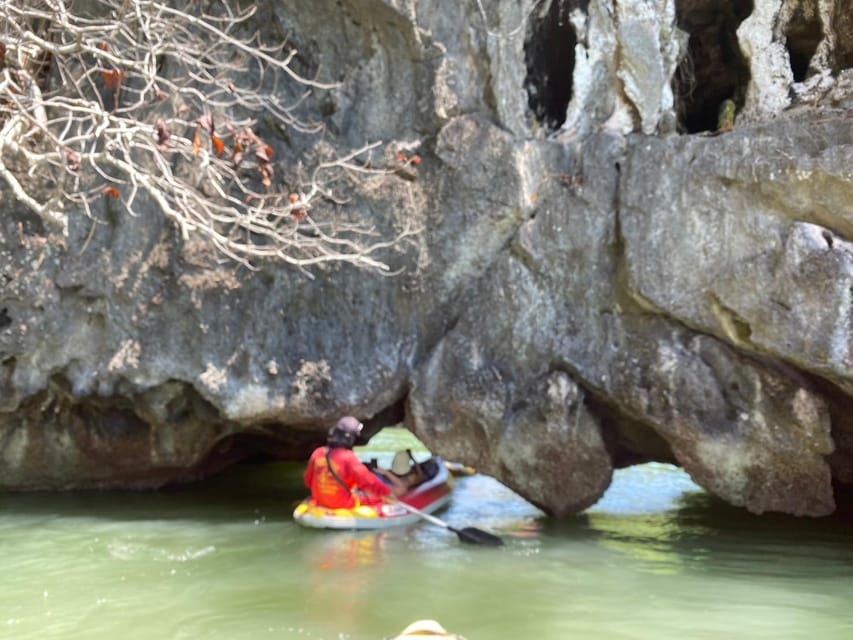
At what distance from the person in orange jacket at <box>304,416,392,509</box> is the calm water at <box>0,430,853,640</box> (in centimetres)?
33

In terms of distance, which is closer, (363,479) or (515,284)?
(515,284)

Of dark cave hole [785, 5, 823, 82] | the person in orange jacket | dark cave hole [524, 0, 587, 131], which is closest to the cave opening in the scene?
dark cave hole [785, 5, 823, 82]

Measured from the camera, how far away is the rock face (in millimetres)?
6070

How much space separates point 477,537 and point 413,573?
90 centimetres

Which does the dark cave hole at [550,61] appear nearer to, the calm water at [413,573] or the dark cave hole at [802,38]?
the dark cave hole at [802,38]

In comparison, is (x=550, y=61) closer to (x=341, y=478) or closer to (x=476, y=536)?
(x=341, y=478)

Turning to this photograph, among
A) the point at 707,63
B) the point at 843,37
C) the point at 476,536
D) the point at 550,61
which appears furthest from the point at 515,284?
the point at 843,37

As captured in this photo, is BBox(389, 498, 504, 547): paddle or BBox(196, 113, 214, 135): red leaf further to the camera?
BBox(389, 498, 504, 547): paddle

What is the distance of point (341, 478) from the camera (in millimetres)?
6965

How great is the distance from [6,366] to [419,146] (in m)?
3.74

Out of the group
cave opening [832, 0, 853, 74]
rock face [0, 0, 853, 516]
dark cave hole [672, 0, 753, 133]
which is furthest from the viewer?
dark cave hole [672, 0, 753, 133]

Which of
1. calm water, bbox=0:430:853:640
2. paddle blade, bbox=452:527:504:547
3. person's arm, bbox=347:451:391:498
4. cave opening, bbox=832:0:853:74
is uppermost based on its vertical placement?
cave opening, bbox=832:0:853:74

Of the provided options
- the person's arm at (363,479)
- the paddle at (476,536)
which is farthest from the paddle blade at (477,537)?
the person's arm at (363,479)

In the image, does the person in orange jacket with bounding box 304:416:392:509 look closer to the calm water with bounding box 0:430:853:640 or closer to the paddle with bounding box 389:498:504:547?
the calm water with bounding box 0:430:853:640
